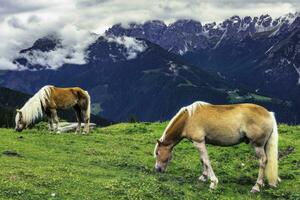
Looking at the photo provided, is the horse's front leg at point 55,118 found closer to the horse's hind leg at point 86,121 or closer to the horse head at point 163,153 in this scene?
the horse's hind leg at point 86,121

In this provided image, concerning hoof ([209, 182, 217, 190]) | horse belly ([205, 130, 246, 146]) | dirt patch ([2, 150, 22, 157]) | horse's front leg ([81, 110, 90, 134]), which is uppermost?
horse belly ([205, 130, 246, 146])

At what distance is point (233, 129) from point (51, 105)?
19165 millimetres

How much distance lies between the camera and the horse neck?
24188mm

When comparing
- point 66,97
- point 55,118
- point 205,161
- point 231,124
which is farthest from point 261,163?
point 66,97

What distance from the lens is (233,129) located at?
931 inches

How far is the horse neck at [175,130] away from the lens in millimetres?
24188

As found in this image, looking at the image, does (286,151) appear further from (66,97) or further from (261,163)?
(66,97)

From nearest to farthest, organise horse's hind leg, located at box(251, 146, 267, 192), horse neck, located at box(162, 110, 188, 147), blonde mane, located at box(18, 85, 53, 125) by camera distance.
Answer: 1. horse's hind leg, located at box(251, 146, 267, 192)
2. horse neck, located at box(162, 110, 188, 147)
3. blonde mane, located at box(18, 85, 53, 125)

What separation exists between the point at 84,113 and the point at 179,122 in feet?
60.1

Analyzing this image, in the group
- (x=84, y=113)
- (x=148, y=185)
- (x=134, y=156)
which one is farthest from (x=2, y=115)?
(x=148, y=185)

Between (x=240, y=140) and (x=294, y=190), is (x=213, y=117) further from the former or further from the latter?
(x=294, y=190)

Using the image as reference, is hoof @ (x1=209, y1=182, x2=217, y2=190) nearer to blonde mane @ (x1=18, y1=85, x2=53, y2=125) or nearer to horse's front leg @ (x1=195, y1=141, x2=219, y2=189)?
horse's front leg @ (x1=195, y1=141, x2=219, y2=189)

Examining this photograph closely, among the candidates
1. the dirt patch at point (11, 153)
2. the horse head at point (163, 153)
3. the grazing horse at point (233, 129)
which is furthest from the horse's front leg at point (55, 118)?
the grazing horse at point (233, 129)

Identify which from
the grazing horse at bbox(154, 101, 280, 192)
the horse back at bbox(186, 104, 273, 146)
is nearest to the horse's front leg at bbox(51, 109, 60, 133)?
the grazing horse at bbox(154, 101, 280, 192)
